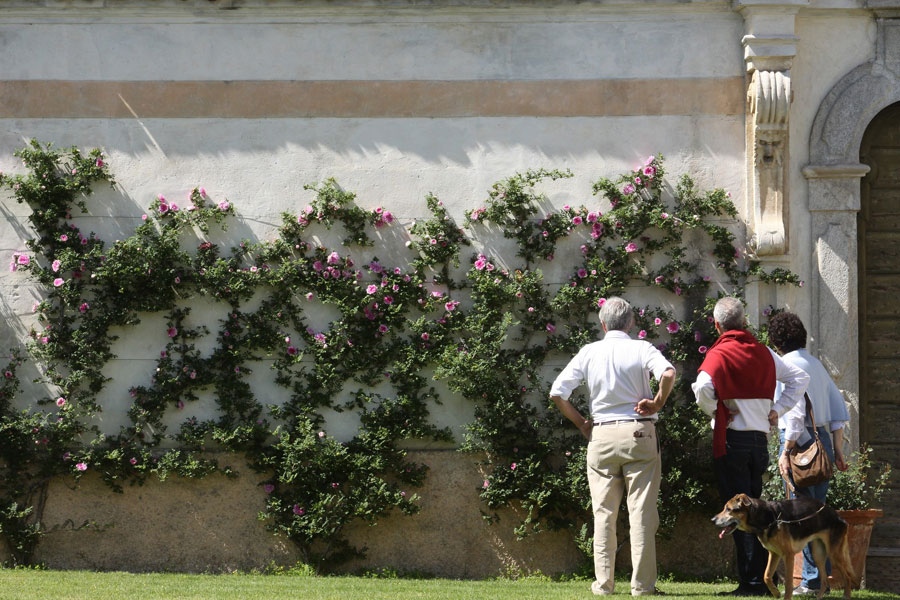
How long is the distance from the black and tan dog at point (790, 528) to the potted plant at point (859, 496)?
33 centimetres

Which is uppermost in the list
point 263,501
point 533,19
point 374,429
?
point 533,19

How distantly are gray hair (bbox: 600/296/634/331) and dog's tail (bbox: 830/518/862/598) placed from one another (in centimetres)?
157

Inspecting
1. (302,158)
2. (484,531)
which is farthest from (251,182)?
(484,531)

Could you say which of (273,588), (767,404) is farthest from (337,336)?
(767,404)

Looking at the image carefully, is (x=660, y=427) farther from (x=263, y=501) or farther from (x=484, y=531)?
(x=263, y=501)

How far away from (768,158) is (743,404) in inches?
91.4

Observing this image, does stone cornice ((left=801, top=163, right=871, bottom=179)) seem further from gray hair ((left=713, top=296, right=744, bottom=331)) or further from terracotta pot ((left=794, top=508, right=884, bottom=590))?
terracotta pot ((left=794, top=508, right=884, bottom=590))

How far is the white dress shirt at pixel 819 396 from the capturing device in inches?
262

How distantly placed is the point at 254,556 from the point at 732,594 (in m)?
3.34

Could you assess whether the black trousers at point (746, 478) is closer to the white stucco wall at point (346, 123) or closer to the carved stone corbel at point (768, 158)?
the carved stone corbel at point (768, 158)

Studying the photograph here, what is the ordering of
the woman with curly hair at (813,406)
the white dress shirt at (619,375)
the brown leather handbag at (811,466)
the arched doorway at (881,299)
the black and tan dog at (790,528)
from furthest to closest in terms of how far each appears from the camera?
the arched doorway at (881,299) < the woman with curly hair at (813,406) < the brown leather handbag at (811,466) < the white dress shirt at (619,375) < the black and tan dog at (790,528)

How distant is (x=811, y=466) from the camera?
21.4ft

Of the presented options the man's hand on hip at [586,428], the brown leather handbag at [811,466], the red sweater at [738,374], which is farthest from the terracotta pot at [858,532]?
the man's hand on hip at [586,428]

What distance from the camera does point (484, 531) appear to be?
7.93m
